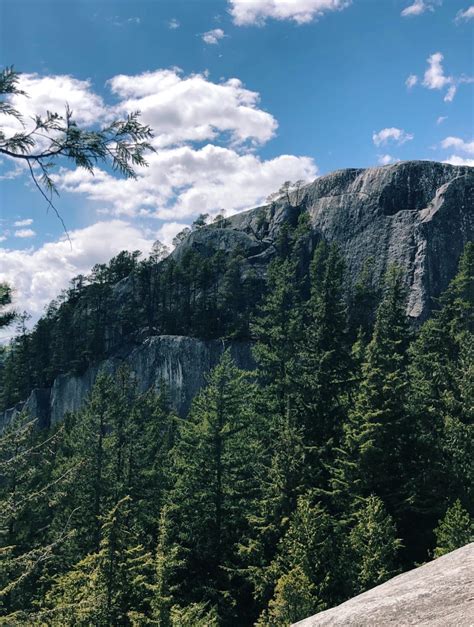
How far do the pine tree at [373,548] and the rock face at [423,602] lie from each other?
10.8 metres

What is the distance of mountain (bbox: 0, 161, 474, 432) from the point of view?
61938 millimetres

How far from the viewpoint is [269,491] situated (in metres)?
21.7

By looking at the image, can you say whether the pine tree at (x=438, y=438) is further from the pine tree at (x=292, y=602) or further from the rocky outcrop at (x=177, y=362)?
the rocky outcrop at (x=177, y=362)

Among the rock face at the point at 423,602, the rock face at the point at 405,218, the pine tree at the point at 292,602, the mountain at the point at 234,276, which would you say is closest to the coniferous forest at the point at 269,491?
the pine tree at the point at 292,602

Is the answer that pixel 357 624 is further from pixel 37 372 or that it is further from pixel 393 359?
pixel 37 372

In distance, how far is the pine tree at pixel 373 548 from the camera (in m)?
16.2

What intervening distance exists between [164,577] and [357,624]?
13122 mm

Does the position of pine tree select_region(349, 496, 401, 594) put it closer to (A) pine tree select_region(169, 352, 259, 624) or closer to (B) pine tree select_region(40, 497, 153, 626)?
(A) pine tree select_region(169, 352, 259, 624)

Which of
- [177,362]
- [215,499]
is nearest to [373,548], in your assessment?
[215,499]

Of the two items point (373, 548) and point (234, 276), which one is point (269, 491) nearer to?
point (373, 548)

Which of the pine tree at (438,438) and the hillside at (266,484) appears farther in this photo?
the pine tree at (438,438)

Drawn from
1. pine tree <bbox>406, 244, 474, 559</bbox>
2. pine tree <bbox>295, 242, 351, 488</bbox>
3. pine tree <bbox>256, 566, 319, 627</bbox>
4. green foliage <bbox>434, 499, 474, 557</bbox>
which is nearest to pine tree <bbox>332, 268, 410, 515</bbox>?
pine tree <bbox>406, 244, 474, 559</bbox>

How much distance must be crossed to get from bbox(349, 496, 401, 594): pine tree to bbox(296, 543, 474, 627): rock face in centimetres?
1080

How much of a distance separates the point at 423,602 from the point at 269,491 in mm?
16884
